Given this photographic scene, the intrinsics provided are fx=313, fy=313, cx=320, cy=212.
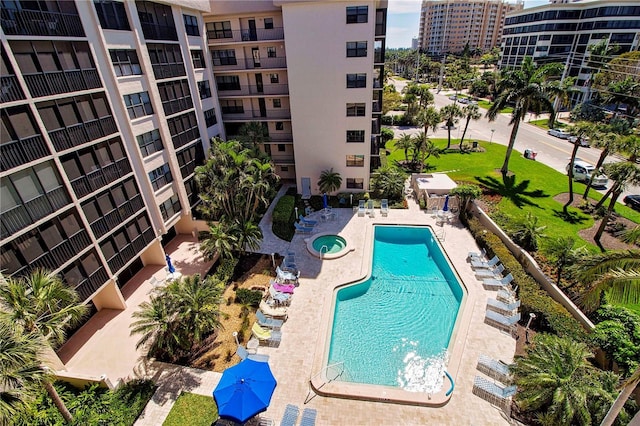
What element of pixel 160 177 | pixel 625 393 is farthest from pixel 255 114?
pixel 625 393

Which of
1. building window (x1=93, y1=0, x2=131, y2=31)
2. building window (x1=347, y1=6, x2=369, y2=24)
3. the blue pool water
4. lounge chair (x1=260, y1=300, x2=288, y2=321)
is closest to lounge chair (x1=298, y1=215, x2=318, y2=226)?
the blue pool water

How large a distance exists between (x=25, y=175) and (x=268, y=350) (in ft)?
46.1

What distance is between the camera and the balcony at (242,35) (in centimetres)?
2972

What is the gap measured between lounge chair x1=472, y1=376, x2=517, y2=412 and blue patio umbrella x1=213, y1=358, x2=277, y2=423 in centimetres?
946

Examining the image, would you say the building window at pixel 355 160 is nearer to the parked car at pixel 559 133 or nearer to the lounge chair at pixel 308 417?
the lounge chair at pixel 308 417

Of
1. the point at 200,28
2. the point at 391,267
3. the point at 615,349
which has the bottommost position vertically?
the point at 391,267

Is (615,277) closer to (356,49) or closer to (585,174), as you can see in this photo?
(356,49)

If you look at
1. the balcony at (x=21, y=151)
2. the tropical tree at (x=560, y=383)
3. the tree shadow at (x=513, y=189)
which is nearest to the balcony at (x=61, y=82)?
the balcony at (x=21, y=151)

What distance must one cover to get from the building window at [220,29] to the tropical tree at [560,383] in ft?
112

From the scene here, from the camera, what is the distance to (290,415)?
13766mm

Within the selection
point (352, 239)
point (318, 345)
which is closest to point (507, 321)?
point (318, 345)

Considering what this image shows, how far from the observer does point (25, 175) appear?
547 inches

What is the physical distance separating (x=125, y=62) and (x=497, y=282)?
90.3ft

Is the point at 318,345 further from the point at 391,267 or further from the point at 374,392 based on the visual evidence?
the point at 391,267
